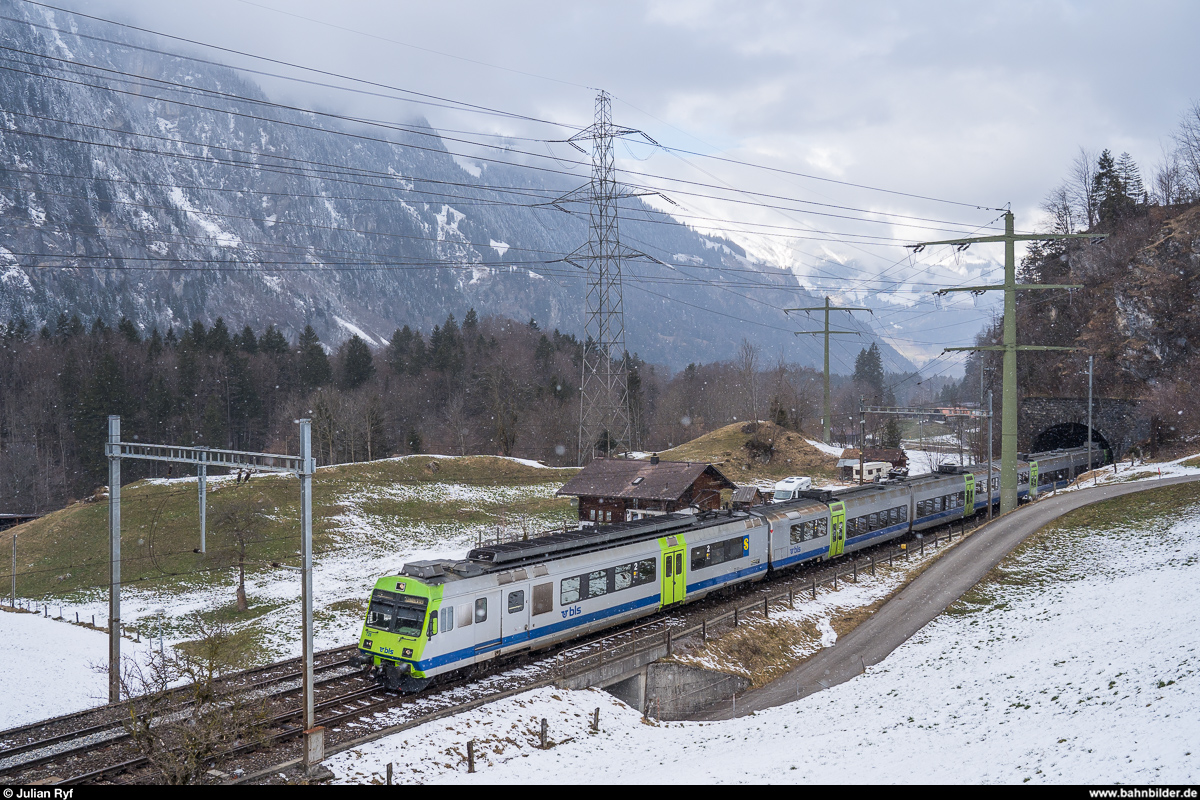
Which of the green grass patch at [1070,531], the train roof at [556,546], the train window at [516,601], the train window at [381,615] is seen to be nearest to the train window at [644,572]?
the train roof at [556,546]

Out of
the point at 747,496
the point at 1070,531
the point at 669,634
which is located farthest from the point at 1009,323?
the point at 669,634

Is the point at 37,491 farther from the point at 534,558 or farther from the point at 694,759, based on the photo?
the point at 694,759

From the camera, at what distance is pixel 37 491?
3147 inches

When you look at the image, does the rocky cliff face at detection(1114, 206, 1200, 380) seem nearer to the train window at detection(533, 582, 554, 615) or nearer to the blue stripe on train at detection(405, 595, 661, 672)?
the blue stripe on train at detection(405, 595, 661, 672)

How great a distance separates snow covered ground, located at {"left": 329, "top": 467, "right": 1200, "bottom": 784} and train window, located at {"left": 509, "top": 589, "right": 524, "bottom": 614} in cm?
264

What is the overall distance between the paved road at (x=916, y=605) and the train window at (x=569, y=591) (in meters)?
6.12

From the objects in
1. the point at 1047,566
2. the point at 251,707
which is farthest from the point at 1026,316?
the point at 251,707

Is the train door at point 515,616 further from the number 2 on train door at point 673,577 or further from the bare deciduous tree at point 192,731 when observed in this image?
the number 2 on train door at point 673,577

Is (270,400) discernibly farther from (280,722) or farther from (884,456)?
(280,722)

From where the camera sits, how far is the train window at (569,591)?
82.2ft

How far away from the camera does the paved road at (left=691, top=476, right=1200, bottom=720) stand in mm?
25906

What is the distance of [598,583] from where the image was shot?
26.4m

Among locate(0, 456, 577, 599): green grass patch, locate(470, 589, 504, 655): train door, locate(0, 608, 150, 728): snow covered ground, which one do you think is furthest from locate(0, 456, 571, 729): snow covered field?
locate(470, 589, 504, 655): train door

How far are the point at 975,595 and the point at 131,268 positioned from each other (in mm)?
216378
